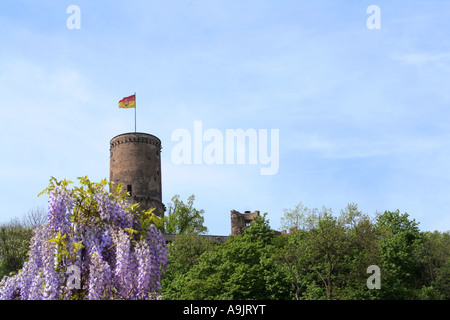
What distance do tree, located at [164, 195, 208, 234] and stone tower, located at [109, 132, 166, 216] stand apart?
211 cm

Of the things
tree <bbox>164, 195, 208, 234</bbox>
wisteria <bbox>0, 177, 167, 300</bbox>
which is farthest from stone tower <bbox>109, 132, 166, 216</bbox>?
wisteria <bbox>0, 177, 167, 300</bbox>

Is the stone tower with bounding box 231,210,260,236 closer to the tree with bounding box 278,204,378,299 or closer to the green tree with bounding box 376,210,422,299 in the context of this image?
the green tree with bounding box 376,210,422,299

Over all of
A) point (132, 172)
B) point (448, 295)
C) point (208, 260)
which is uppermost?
point (132, 172)

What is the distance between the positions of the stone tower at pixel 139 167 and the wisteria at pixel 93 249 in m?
62.7

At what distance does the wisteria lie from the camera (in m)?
12.9

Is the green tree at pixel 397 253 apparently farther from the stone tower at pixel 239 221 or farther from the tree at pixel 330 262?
the stone tower at pixel 239 221

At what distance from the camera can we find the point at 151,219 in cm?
1388

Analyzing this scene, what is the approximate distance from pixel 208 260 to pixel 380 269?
1443 cm

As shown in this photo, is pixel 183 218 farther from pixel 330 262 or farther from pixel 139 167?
pixel 330 262

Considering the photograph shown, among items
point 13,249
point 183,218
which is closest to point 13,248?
point 13,249
